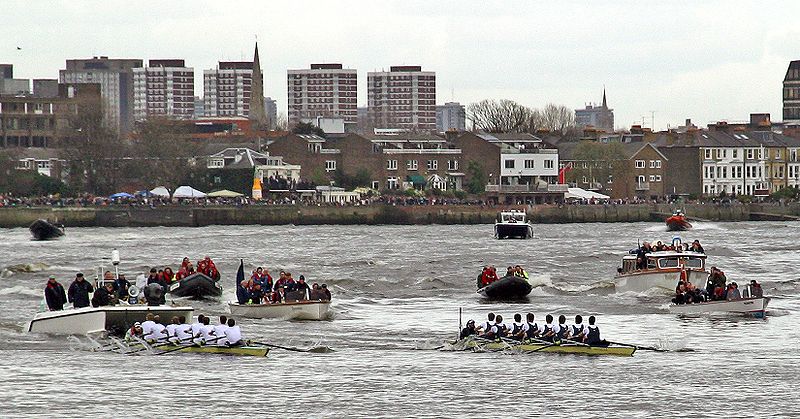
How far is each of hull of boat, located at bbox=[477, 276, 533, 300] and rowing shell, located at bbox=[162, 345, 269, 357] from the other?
1787cm

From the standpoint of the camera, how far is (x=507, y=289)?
5928 centimetres

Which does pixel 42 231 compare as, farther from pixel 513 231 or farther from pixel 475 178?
pixel 475 178

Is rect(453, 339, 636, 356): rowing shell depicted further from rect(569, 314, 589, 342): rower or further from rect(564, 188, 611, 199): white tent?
rect(564, 188, 611, 199): white tent

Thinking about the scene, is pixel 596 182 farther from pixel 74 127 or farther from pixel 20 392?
pixel 20 392

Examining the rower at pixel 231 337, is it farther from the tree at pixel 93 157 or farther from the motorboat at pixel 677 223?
the tree at pixel 93 157

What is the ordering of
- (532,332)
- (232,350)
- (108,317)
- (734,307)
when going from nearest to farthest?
1. (232,350)
2. (532,332)
3. (108,317)
4. (734,307)

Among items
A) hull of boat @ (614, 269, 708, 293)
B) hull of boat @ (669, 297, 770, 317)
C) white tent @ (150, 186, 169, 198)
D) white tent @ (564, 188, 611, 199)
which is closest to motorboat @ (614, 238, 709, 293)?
hull of boat @ (614, 269, 708, 293)

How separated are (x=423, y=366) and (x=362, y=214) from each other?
97.8 meters

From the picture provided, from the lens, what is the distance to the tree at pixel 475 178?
525 feet

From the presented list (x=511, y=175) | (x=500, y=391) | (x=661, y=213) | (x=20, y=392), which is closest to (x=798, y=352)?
(x=500, y=391)

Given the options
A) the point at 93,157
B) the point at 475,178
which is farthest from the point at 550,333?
the point at 475,178

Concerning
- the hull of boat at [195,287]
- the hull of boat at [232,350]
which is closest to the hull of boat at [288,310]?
the hull of boat at [195,287]

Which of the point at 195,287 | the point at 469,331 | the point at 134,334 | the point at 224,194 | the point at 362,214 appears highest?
the point at 224,194

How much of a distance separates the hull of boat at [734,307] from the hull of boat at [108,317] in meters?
17.1
